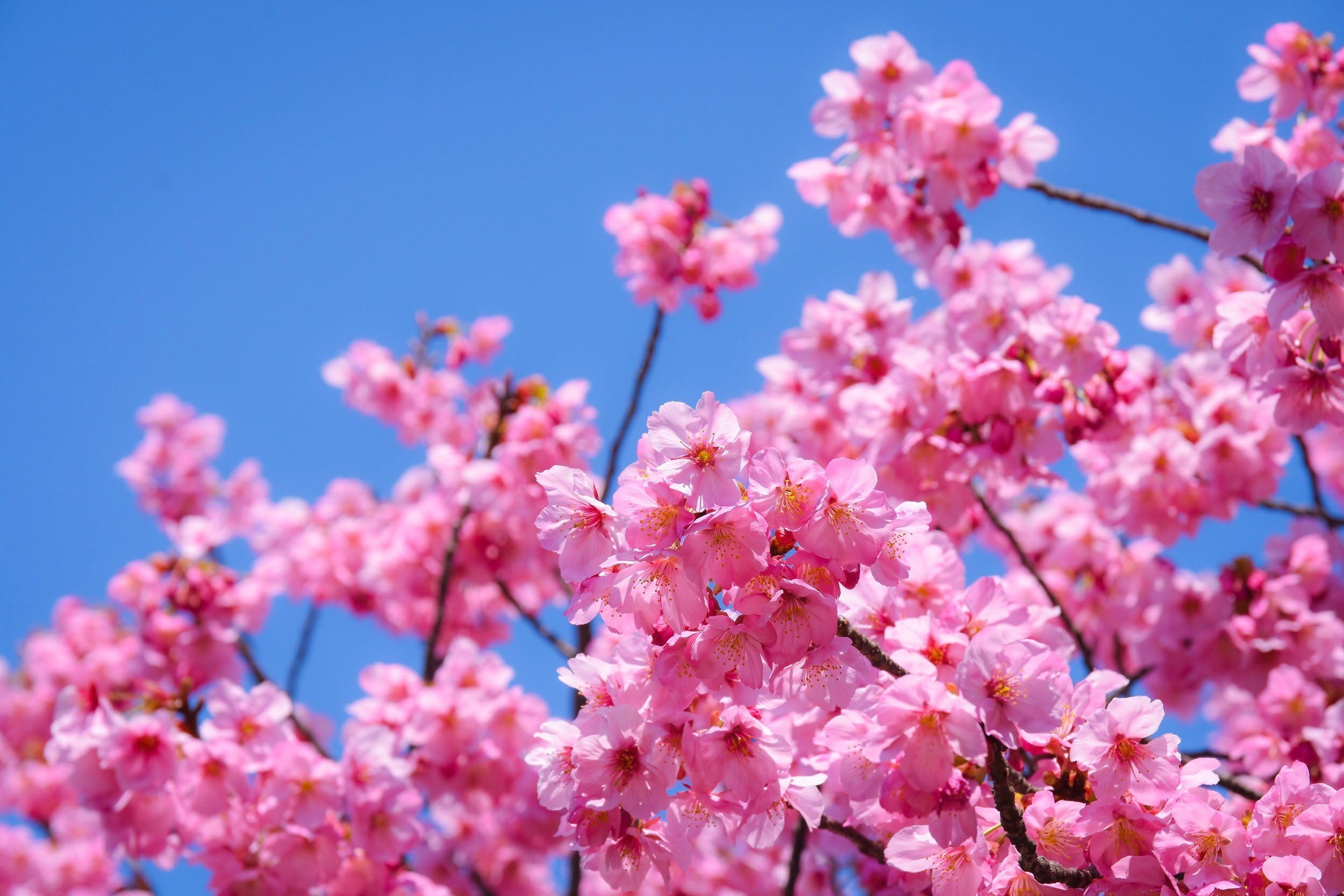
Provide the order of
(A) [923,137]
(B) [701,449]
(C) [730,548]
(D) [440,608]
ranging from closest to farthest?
1. (C) [730,548]
2. (B) [701,449]
3. (A) [923,137]
4. (D) [440,608]

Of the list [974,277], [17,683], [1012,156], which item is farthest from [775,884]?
[17,683]

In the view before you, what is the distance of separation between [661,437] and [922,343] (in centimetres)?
273

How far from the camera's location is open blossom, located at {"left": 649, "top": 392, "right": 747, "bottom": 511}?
6.10ft

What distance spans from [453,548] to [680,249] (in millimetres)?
2143

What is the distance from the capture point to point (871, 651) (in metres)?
2.03

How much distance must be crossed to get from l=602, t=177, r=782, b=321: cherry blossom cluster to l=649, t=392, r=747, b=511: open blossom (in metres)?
2.92

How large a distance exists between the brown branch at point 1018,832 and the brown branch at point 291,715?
3.39 metres

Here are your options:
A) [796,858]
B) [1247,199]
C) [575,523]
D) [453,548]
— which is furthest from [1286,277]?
[453,548]

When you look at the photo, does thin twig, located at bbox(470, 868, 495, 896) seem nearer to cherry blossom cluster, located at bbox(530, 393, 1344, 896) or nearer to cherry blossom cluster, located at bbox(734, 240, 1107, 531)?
cherry blossom cluster, located at bbox(530, 393, 1344, 896)

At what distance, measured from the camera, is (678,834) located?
7.13ft

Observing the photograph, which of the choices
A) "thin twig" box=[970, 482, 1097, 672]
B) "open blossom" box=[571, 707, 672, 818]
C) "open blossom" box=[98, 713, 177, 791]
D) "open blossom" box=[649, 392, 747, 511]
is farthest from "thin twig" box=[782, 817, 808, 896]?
"open blossom" box=[98, 713, 177, 791]

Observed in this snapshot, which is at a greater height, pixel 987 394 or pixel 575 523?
pixel 987 394

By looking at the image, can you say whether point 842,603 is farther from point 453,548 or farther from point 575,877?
point 453,548

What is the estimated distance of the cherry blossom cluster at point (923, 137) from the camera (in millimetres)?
4000
